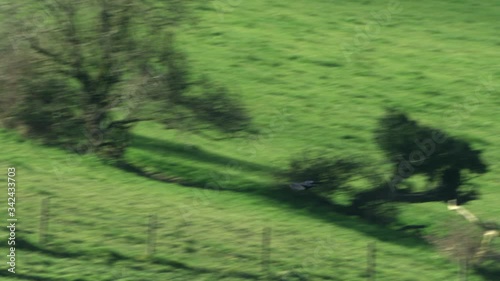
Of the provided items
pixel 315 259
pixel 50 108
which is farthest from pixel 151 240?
pixel 50 108

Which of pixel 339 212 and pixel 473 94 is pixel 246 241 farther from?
pixel 473 94

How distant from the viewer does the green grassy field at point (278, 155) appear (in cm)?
2092

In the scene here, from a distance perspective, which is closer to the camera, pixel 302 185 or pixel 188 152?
pixel 302 185

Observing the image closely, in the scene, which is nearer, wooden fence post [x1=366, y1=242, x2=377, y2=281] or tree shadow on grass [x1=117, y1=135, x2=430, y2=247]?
wooden fence post [x1=366, y1=242, x2=377, y2=281]

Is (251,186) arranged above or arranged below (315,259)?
below

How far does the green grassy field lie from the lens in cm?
2092

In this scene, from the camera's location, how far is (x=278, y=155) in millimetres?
32000

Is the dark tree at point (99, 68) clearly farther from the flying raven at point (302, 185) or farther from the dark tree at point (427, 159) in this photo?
the dark tree at point (427, 159)

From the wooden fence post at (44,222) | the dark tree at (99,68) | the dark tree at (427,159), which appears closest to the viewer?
the wooden fence post at (44,222)

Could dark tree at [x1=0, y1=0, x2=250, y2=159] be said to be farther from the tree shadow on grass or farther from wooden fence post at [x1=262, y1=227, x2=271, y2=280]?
wooden fence post at [x1=262, y1=227, x2=271, y2=280]

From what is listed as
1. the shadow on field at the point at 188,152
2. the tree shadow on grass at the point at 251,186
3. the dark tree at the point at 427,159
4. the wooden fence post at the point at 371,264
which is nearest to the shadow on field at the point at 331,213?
the tree shadow on grass at the point at 251,186

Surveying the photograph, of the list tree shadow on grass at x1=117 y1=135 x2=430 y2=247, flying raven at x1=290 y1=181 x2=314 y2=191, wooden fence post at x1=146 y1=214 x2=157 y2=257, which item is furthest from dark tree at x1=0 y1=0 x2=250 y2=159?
wooden fence post at x1=146 y1=214 x2=157 y2=257

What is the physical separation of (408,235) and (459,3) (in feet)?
77.6

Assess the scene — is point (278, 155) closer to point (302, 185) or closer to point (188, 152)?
point (188, 152)
